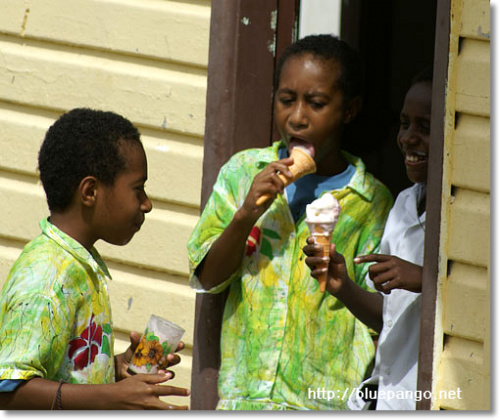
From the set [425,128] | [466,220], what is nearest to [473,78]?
[425,128]

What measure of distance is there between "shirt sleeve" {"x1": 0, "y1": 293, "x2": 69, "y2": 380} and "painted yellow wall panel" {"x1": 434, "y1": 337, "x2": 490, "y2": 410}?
1.42 m

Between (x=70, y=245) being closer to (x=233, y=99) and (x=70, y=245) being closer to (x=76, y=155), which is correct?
(x=76, y=155)

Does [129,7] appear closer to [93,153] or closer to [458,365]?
[93,153]

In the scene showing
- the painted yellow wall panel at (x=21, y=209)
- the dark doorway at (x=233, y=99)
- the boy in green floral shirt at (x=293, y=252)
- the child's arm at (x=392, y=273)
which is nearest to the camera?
the child's arm at (x=392, y=273)

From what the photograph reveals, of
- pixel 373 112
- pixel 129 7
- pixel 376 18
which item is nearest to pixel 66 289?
pixel 129 7

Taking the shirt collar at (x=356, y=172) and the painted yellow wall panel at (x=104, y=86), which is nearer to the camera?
the shirt collar at (x=356, y=172)

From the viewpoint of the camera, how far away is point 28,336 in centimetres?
333

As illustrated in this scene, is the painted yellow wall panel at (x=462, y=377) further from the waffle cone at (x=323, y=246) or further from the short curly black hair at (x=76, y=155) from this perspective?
the short curly black hair at (x=76, y=155)

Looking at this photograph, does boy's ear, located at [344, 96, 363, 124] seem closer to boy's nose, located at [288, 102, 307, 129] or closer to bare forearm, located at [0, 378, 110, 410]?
boy's nose, located at [288, 102, 307, 129]

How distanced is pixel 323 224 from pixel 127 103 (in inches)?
60.6

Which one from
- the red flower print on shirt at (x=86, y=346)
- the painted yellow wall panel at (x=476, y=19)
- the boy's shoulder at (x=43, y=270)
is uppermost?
the painted yellow wall panel at (x=476, y=19)

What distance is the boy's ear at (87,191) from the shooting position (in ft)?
12.0

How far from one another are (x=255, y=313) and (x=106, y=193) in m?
0.87

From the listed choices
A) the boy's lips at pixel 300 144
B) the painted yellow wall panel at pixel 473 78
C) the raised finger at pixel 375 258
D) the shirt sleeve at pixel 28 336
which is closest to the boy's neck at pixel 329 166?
the boy's lips at pixel 300 144
